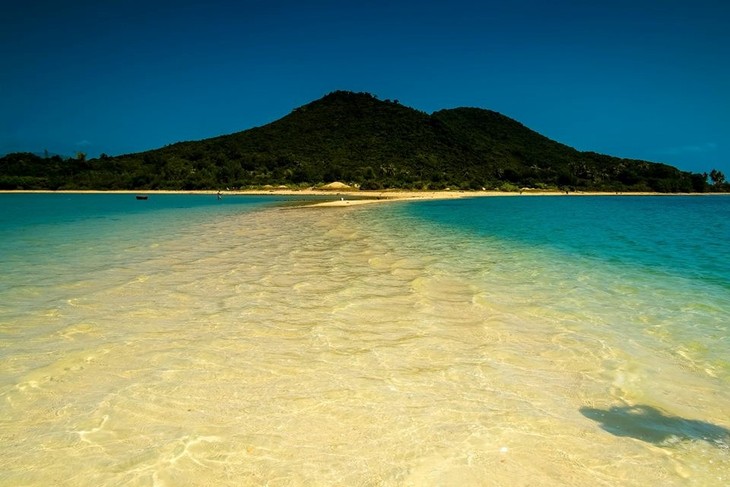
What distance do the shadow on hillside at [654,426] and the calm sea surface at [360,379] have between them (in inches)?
0.8

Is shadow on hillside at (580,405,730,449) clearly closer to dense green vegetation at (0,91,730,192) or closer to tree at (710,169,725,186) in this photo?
dense green vegetation at (0,91,730,192)

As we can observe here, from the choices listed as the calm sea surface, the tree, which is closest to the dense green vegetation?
the tree

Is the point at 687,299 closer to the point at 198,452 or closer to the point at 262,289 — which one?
the point at 262,289

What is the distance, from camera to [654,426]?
3643mm

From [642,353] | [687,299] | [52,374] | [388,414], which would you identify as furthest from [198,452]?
[687,299]

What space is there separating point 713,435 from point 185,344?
203 inches

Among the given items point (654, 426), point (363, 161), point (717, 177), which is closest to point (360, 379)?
point (654, 426)

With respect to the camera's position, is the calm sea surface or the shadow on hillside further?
the shadow on hillside

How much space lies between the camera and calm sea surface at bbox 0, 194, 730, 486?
3045 millimetres

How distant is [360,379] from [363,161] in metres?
95.2

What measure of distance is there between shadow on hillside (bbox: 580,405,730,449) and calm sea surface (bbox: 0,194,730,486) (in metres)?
0.02

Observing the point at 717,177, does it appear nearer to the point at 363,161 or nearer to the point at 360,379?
the point at 363,161

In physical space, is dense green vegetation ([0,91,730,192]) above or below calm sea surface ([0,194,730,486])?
above

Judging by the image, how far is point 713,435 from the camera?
351cm
